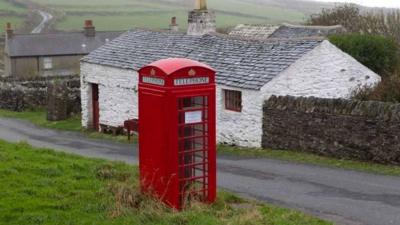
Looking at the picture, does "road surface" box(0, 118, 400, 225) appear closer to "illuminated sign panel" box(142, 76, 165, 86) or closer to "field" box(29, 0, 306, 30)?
"illuminated sign panel" box(142, 76, 165, 86)

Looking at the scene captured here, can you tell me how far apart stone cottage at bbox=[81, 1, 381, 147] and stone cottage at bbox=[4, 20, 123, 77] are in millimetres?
31546

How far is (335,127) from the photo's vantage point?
15.7m

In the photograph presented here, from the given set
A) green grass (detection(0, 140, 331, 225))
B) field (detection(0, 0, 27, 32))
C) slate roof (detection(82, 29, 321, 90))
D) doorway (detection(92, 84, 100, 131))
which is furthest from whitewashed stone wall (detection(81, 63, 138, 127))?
field (detection(0, 0, 27, 32))

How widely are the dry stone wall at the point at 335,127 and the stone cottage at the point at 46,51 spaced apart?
39.6 meters

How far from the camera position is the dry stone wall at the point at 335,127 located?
14526 mm

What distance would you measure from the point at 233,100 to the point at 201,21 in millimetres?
5753

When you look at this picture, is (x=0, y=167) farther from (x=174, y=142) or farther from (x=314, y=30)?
(x=314, y=30)

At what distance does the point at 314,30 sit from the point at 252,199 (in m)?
23.0

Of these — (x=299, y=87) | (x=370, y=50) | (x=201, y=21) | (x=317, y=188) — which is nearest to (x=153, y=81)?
(x=317, y=188)

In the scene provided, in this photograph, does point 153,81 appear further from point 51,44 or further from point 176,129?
point 51,44

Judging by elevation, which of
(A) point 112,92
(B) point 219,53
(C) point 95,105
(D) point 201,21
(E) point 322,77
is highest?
(D) point 201,21

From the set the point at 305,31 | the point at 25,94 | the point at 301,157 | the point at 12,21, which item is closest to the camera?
the point at 301,157

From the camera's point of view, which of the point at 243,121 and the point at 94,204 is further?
the point at 243,121

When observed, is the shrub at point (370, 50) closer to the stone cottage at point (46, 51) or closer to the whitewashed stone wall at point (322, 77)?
the whitewashed stone wall at point (322, 77)
